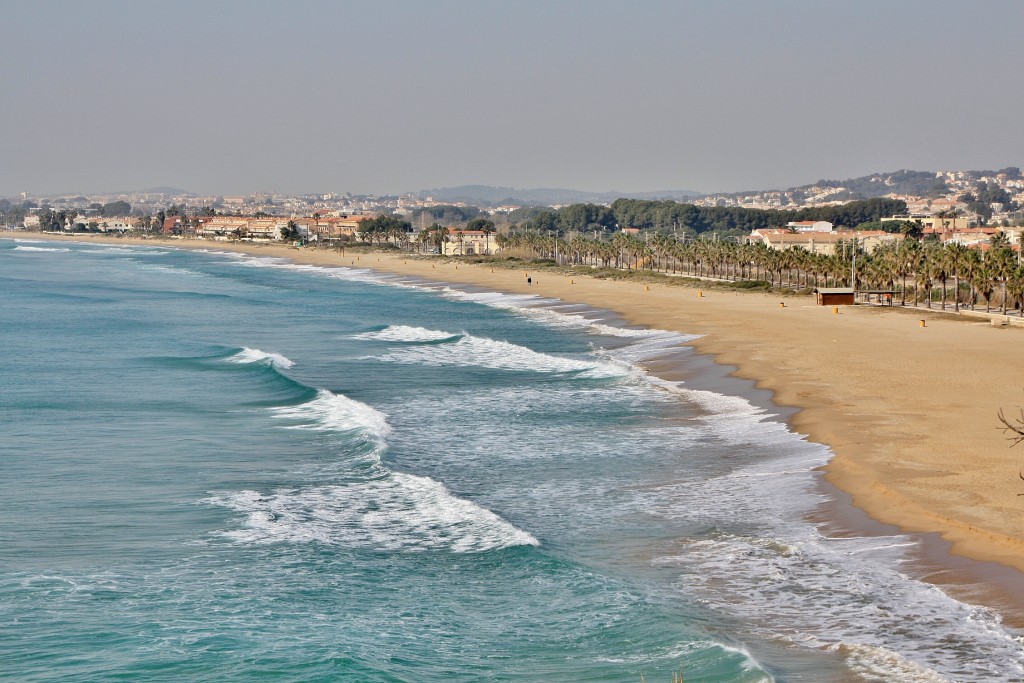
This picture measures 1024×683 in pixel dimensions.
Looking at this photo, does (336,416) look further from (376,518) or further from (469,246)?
(469,246)

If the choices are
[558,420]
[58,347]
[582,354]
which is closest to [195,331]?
[58,347]


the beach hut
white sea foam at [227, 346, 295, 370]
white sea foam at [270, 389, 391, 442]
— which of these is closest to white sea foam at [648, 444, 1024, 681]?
white sea foam at [270, 389, 391, 442]

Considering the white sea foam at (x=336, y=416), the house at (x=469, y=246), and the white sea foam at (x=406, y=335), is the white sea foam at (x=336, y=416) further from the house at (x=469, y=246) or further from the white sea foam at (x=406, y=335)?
the house at (x=469, y=246)

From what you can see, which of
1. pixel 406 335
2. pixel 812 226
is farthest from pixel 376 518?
pixel 812 226

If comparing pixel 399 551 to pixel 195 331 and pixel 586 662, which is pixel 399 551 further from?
pixel 195 331

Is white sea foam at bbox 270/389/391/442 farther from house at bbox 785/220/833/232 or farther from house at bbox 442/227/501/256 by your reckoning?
house at bbox 785/220/833/232

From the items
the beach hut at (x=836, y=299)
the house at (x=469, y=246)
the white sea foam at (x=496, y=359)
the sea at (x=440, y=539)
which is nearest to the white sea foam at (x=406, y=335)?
the white sea foam at (x=496, y=359)
